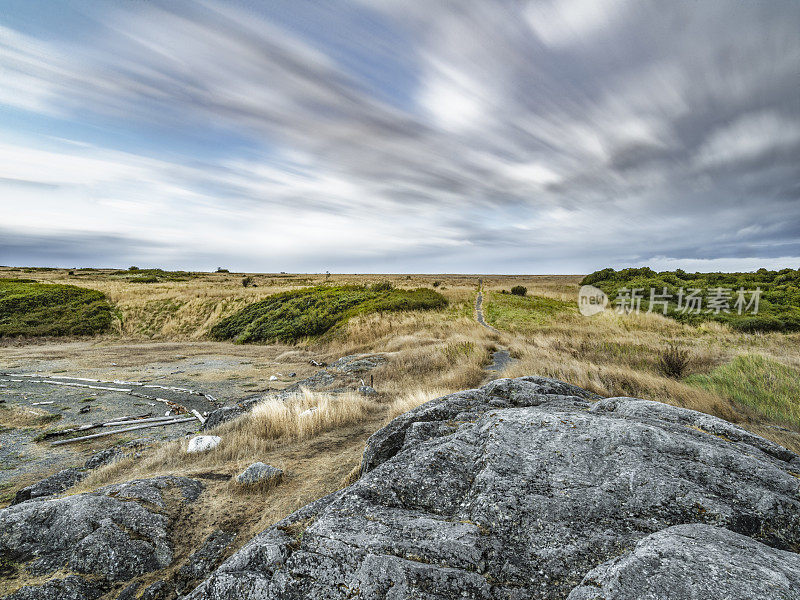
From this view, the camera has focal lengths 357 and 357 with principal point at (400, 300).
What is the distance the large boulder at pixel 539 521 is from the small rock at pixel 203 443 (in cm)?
490

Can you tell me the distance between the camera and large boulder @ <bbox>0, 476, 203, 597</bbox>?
3.00 m

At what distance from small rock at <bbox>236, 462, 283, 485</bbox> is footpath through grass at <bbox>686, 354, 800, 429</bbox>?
9.39m

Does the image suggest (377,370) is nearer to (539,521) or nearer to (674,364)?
(674,364)

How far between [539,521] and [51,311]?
3736 centimetres

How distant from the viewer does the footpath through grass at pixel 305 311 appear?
79.8ft

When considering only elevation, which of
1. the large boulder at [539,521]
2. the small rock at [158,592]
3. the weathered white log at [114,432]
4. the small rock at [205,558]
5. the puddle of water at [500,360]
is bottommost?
the weathered white log at [114,432]

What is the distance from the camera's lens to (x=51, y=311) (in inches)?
1082

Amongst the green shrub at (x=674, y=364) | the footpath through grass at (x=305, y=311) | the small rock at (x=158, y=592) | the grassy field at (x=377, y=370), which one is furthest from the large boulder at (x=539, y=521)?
the footpath through grass at (x=305, y=311)

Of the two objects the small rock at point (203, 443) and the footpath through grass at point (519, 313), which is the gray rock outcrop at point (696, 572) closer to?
the small rock at point (203, 443)

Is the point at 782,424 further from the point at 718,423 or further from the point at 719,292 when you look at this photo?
the point at 719,292

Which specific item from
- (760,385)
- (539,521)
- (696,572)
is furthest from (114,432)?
(760,385)

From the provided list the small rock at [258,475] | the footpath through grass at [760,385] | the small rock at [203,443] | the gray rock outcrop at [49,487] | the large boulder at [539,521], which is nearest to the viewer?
the large boulder at [539,521]

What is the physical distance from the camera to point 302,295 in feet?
101

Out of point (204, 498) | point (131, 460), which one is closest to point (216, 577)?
point (204, 498)
